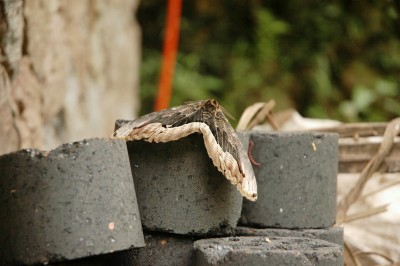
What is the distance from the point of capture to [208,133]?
7.67 feet

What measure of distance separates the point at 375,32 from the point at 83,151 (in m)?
7.33

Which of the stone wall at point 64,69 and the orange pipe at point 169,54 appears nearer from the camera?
the stone wall at point 64,69

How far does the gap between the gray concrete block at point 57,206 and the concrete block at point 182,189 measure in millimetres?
220

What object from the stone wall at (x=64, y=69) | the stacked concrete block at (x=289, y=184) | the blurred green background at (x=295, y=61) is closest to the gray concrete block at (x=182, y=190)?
the stacked concrete block at (x=289, y=184)

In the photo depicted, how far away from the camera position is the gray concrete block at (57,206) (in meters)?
2.15

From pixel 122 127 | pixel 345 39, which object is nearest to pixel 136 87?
pixel 345 39

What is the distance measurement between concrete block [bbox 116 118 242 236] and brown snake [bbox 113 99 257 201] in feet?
0.21

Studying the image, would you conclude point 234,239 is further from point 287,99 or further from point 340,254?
point 287,99

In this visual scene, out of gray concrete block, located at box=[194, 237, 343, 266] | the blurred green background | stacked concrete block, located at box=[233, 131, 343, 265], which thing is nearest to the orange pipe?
the blurred green background

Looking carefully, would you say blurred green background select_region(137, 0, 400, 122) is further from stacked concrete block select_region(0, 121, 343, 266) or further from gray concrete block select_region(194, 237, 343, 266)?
gray concrete block select_region(194, 237, 343, 266)

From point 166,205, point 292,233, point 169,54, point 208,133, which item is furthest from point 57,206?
point 169,54

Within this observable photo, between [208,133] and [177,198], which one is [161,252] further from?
[208,133]

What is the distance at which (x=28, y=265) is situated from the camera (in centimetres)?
216

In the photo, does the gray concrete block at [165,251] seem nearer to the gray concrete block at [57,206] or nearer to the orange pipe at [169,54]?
the gray concrete block at [57,206]
